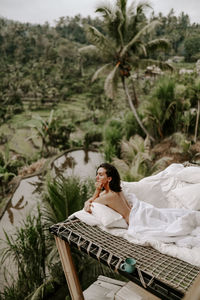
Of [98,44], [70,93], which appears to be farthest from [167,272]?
[70,93]

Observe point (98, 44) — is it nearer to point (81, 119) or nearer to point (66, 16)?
point (81, 119)

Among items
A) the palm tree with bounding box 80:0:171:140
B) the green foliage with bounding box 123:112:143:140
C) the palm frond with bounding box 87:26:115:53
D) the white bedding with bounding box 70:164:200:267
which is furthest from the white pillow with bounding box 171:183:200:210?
the palm frond with bounding box 87:26:115:53

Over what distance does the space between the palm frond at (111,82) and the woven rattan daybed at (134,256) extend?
22.9ft

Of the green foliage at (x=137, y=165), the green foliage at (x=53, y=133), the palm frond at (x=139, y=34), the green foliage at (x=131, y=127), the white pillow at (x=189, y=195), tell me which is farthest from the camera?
the green foliage at (x=53, y=133)

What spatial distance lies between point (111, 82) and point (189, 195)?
6525 mm

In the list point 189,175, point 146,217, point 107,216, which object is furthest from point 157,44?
point 107,216

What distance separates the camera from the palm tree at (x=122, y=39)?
7852 millimetres

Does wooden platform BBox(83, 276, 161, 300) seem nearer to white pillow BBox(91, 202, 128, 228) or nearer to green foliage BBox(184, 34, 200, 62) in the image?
white pillow BBox(91, 202, 128, 228)

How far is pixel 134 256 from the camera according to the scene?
1.68 meters

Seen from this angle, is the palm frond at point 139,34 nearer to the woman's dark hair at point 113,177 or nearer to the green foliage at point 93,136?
the green foliage at point 93,136

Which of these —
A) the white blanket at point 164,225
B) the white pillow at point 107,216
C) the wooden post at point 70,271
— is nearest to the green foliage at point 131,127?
the white blanket at point 164,225

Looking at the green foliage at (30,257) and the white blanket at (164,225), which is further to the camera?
the green foliage at (30,257)

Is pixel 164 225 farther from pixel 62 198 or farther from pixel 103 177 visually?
pixel 62 198

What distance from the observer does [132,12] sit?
809 centimetres
